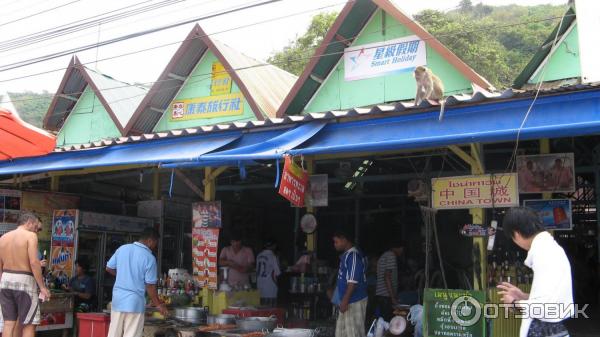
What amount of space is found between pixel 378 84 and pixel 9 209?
7438 millimetres

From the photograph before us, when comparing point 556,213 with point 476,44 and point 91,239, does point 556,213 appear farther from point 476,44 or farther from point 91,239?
point 476,44

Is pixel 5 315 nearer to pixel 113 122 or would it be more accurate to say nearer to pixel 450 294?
pixel 450 294

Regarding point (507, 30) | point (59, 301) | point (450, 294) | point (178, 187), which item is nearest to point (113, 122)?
point (178, 187)

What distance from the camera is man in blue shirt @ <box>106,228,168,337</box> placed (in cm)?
678

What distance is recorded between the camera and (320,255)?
14.9m

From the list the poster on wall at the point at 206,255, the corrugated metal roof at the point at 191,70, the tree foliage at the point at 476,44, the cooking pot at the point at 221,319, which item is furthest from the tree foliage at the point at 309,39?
the cooking pot at the point at 221,319

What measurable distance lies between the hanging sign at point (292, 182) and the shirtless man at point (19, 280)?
318 centimetres

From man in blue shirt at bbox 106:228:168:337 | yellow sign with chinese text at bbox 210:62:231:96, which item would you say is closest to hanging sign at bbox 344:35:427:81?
yellow sign with chinese text at bbox 210:62:231:96

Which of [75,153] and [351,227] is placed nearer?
[75,153]

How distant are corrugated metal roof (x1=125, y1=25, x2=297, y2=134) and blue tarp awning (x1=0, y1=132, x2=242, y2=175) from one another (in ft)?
18.0

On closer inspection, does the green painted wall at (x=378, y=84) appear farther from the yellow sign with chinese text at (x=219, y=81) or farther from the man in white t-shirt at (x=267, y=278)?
the man in white t-shirt at (x=267, y=278)

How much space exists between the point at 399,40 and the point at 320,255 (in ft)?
20.1

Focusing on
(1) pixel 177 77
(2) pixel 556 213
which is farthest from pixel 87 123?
(2) pixel 556 213

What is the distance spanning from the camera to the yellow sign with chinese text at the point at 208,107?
14.1m
